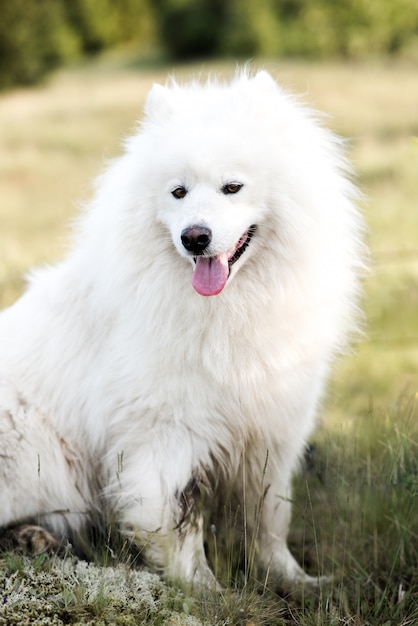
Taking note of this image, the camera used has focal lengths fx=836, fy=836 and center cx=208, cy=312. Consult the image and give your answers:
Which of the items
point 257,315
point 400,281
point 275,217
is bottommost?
point 257,315

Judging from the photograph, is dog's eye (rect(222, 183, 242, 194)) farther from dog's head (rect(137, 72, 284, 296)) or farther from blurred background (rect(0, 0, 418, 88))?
blurred background (rect(0, 0, 418, 88))

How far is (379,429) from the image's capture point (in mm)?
4449

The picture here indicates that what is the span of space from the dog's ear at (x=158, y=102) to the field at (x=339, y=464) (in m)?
0.48

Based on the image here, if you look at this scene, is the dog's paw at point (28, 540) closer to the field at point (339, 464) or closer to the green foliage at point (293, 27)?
the field at point (339, 464)

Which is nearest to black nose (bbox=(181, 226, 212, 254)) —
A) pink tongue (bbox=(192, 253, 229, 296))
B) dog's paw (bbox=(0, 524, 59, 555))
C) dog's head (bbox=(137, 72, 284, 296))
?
dog's head (bbox=(137, 72, 284, 296))

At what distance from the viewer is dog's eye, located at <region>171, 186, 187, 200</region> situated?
3504 mm

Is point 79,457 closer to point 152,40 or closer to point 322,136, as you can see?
point 322,136

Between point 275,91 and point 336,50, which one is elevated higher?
point 336,50

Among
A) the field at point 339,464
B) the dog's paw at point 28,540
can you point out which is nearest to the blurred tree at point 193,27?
the field at point 339,464

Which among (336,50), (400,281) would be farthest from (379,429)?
(336,50)

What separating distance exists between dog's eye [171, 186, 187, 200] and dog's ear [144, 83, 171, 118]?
0.42m

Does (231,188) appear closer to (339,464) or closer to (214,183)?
(214,183)

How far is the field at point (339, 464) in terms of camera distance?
10.4ft

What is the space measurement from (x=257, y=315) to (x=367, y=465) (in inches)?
40.0
